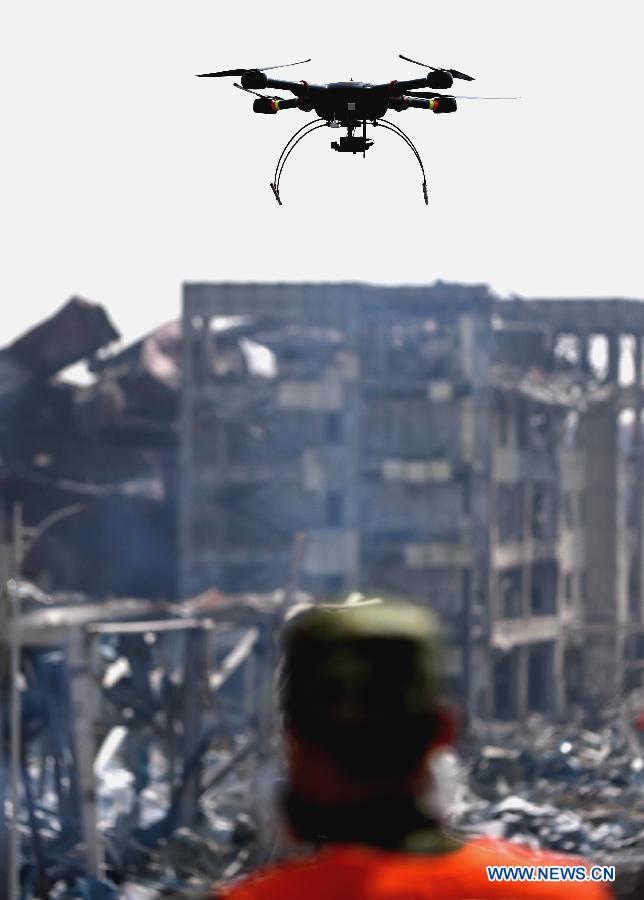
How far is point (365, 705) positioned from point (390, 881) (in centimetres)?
27

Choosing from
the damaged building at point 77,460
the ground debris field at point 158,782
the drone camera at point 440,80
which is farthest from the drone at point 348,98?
the damaged building at point 77,460

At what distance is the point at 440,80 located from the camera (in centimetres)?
1103

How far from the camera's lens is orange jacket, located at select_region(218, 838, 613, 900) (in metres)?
2.59

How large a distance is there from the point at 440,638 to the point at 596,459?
5369cm

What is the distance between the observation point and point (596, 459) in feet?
183

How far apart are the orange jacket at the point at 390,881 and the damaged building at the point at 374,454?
42615mm

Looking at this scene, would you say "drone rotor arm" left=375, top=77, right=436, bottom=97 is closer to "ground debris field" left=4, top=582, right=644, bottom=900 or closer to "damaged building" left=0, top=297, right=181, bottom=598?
"ground debris field" left=4, top=582, right=644, bottom=900

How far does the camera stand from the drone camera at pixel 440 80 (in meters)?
11.0

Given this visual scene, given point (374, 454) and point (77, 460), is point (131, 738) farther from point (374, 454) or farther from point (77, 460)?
point (374, 454)

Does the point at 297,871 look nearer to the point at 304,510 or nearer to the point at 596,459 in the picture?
the point at 304,510

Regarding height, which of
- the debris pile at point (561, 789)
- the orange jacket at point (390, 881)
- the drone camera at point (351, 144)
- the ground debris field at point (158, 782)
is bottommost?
the debris pile at point (561, 789)

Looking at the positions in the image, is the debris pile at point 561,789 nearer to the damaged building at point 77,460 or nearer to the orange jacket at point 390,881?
the damaged building at point 77,460

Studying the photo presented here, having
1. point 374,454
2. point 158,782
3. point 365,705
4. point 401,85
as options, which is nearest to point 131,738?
point 158,782

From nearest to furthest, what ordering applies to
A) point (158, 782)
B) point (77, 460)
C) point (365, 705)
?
point (365, 705) → point (158, 782) → point (77, 460)
